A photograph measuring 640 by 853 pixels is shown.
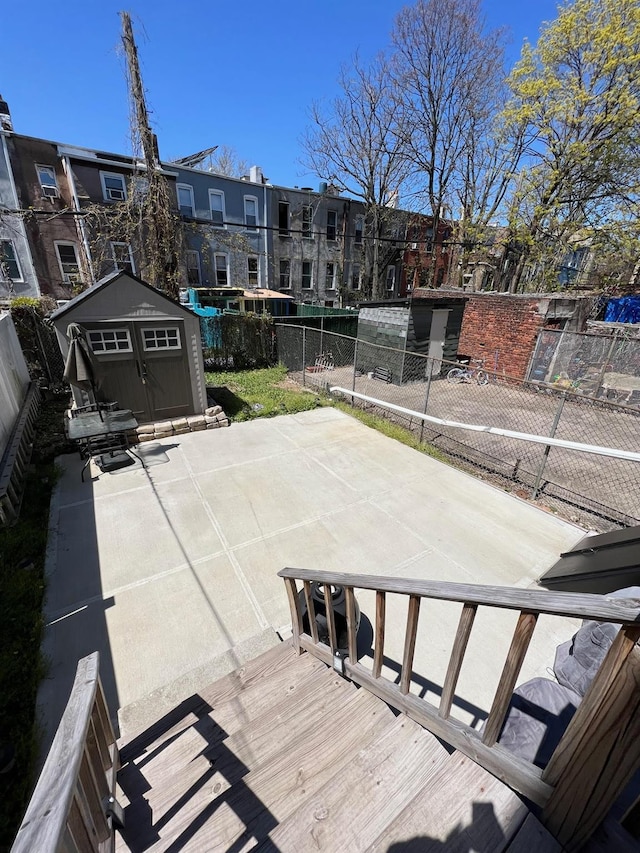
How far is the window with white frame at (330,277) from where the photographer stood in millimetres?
24344

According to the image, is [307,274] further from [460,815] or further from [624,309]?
[460,815]

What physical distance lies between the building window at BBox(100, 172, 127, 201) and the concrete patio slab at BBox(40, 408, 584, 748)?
15811 mm

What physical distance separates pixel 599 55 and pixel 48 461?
2061 cm

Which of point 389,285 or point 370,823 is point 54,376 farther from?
point 389,285

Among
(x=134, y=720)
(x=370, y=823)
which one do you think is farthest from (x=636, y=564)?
(x=134, y=720)

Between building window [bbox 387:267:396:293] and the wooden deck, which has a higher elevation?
building window [bbox 387:267:396:293]

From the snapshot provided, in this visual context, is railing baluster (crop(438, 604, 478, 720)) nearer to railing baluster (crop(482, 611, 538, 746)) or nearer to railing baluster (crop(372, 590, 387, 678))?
railing baluster (crop(482, 611, 538, 746))

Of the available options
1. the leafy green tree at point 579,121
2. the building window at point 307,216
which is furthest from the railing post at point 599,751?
the building window at point 307,216

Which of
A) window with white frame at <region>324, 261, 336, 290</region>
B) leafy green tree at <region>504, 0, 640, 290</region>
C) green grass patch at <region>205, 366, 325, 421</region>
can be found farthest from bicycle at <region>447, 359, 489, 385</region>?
window with white frame at <region>324, 261, 336, 290</region>

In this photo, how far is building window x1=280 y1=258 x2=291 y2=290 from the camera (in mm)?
22547

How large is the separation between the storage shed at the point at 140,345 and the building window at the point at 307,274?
1824 cm

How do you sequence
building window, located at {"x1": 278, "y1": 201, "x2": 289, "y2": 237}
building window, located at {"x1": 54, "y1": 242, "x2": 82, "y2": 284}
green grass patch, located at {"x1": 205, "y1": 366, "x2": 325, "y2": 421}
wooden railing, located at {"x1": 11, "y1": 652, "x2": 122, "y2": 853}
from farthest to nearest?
building window, located at {"x1": 278, "y1": 201, "x2": 289, "y2": 237}, building window, located at {"x1": 54, "y1": 242, "x2": 82, "y2": 284}, green grass patch, located at {"x1": 205, "y1": 366, "x2": 325, "y2": 421}, wooden railing, located at {"x1": 11, "y1": 652, "x2": 122, "y2": 853}

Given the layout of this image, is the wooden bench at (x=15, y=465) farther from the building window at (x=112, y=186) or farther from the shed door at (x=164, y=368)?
the building window at (x=112, y=186)

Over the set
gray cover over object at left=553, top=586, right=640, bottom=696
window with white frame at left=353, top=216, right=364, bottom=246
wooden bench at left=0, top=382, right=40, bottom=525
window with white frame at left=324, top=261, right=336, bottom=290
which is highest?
window with white frame at left=353, top=216, right=364, bottom=246
